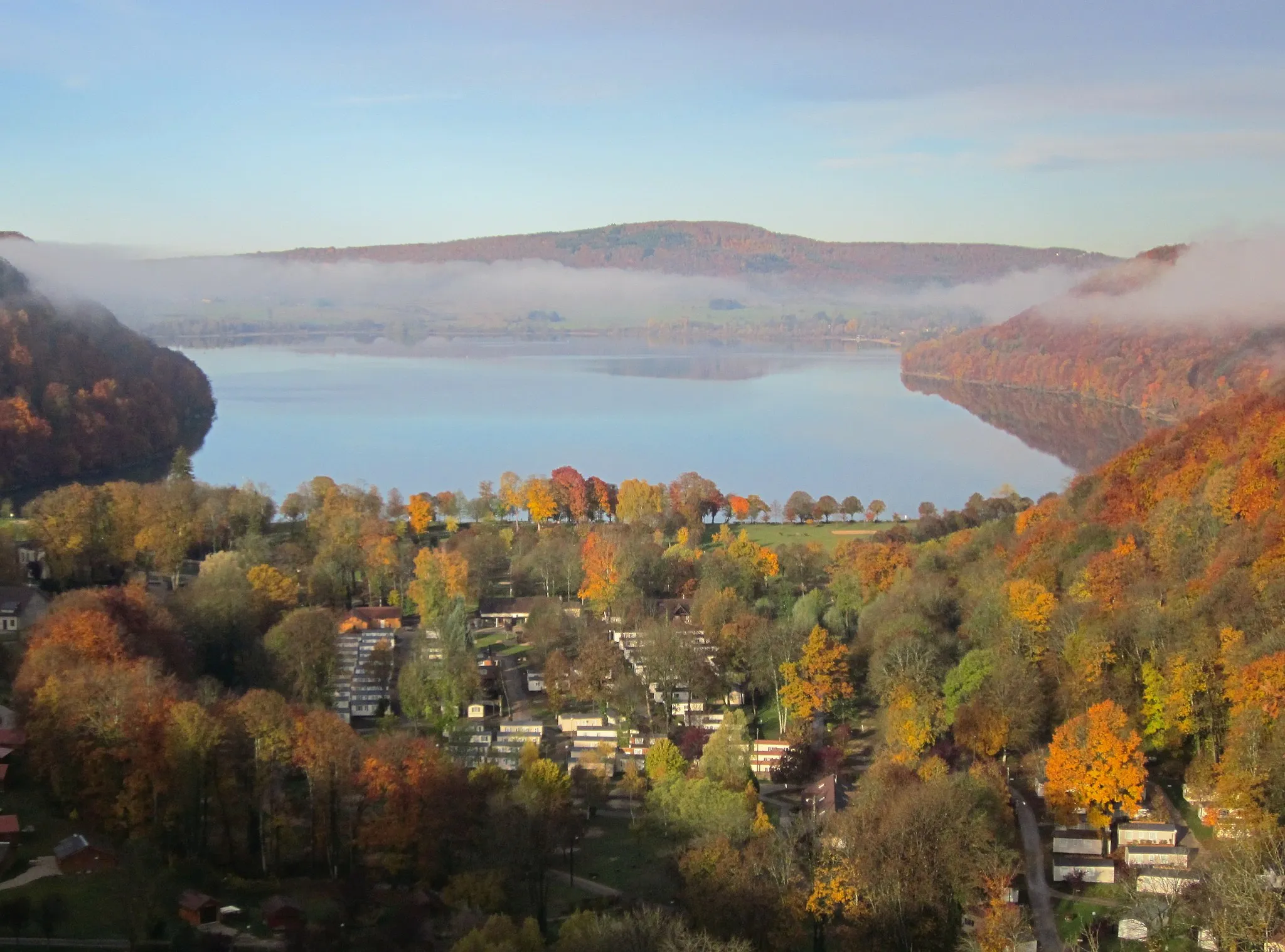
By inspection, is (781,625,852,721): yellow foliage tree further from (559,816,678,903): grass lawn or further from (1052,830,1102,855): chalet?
(1052,830,1102,855): chalet

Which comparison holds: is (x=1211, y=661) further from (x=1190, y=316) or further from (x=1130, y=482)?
(x=1190, y=316)

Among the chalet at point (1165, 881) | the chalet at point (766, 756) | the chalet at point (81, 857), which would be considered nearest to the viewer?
the chalet at point (1165, 881)

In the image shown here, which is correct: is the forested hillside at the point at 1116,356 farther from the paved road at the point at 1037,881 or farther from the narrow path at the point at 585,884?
the narrow path at the point at 585,884

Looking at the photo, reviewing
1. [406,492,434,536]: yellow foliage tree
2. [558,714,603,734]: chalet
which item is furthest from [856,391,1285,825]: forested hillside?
[406,492,434,536]: yellow foliage tree

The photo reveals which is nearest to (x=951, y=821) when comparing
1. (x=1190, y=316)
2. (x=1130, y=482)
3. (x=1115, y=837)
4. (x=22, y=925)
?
(x=1115, y=837)

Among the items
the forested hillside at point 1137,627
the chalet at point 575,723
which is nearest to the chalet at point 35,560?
the chalet at point 575,723

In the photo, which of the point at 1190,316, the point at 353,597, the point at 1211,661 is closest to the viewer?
the point at 1211,661

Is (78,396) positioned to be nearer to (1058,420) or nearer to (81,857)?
(81,857)
